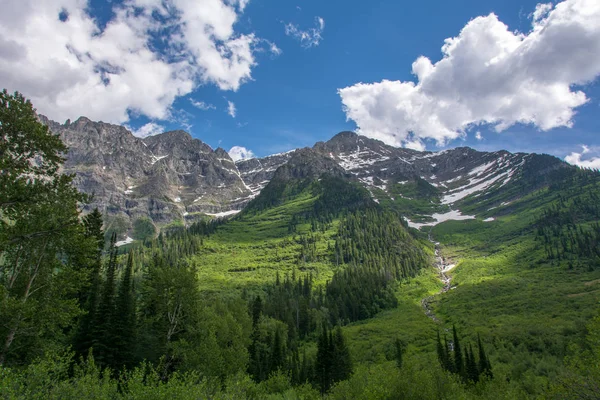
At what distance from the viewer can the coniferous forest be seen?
21156 millimetres

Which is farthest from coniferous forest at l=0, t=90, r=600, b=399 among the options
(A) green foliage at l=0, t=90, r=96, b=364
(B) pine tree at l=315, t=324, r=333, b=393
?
(B) pine tree at l=315, t=324, r=333, b=393

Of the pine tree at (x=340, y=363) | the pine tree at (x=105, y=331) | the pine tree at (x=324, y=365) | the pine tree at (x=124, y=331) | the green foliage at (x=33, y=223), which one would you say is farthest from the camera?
the pine tree at (x=324, y=365)

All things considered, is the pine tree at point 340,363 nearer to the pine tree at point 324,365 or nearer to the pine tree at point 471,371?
the pine tree at point 324,365

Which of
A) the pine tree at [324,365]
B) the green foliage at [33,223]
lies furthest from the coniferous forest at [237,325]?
the pine tree at [324,365]

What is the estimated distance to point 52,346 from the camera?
84.9 ft

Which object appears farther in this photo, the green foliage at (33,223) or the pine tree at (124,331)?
the pine tree at (124,331)

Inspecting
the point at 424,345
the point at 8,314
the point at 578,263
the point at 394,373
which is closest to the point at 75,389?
the point at 8,314

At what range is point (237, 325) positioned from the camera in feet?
198

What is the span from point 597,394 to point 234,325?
48.7m

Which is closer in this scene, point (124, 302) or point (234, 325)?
point (124, 302)

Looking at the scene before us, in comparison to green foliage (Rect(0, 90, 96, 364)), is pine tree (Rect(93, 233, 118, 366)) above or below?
below

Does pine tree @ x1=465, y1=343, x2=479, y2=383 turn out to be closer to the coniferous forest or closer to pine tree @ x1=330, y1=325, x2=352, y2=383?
the coniferous forest

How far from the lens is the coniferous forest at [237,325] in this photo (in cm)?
2116

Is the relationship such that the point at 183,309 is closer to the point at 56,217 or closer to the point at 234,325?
the point at 234,325
